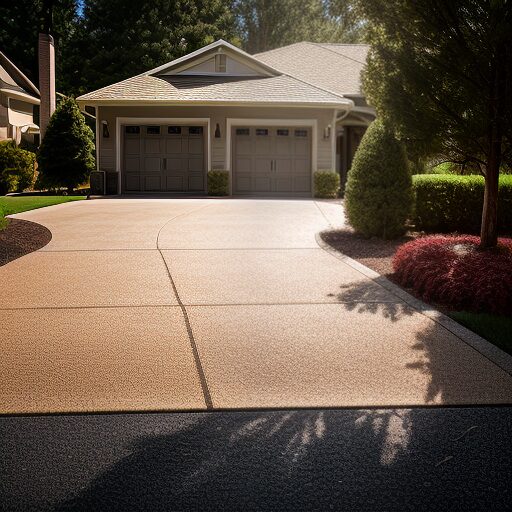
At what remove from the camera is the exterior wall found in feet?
75.0

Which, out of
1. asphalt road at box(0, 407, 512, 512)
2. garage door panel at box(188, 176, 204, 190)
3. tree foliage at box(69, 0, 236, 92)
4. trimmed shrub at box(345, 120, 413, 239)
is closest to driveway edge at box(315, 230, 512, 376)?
asphalt road at box(0, 407, 512, 512)

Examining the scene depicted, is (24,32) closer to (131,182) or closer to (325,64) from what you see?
(325,64)

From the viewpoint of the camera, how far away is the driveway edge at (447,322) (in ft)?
18.4

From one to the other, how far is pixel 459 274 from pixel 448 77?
2474mm

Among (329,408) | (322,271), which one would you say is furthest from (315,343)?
(322,271)

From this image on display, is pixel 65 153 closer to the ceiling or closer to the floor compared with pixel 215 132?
closer to the floor

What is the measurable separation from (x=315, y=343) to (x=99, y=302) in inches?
105

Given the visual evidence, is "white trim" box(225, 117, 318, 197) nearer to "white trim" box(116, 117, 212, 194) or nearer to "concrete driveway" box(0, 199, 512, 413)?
"white trim" box(116, 117, 212, 194)

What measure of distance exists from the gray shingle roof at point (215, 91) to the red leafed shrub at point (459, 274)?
14114 mm

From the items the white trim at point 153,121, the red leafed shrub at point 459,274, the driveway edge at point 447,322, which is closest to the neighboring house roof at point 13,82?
the white trim at point 153,121

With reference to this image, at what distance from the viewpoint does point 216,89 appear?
23.5m

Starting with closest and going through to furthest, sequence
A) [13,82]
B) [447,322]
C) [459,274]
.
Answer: [447,322], [459,274], [13,82]

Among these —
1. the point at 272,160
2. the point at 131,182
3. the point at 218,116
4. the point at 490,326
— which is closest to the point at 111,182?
the point at 131,182

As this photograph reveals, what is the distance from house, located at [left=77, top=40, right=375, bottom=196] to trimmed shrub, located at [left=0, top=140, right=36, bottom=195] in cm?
273
